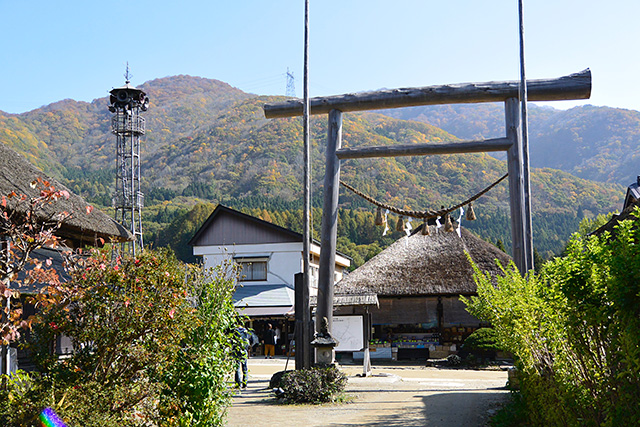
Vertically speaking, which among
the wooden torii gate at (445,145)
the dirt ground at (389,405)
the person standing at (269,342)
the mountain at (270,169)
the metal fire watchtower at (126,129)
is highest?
the mountain at (270,169)

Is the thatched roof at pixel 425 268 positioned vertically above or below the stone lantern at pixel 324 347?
above

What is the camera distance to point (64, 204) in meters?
12.1

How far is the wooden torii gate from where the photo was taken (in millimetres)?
12961

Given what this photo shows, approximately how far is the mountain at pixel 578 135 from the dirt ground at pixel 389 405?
110298 millimetres

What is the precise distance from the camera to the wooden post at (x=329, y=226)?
A: 537 inches

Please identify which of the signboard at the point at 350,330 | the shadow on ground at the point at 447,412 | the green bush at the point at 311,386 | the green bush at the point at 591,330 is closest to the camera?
the green bush at the point at 591,330

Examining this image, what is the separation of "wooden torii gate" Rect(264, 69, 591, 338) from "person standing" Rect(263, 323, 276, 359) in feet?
56.9

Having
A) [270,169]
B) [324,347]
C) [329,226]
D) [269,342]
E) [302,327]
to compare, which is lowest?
[269,342]

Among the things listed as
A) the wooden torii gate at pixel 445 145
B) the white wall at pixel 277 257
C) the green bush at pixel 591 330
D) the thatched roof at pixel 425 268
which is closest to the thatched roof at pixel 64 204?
the wooden torii gate at pixel 445 145

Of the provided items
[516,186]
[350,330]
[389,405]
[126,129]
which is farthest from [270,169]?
[389,405]

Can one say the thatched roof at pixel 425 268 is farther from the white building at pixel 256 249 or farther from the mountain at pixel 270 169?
the mountain at pixel 270 169

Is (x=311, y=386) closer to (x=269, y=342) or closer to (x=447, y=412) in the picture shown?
(x=447, y=412)

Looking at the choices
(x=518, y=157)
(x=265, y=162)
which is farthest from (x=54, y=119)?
(x=518, y=157)

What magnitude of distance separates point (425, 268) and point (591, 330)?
2193 centimetres
